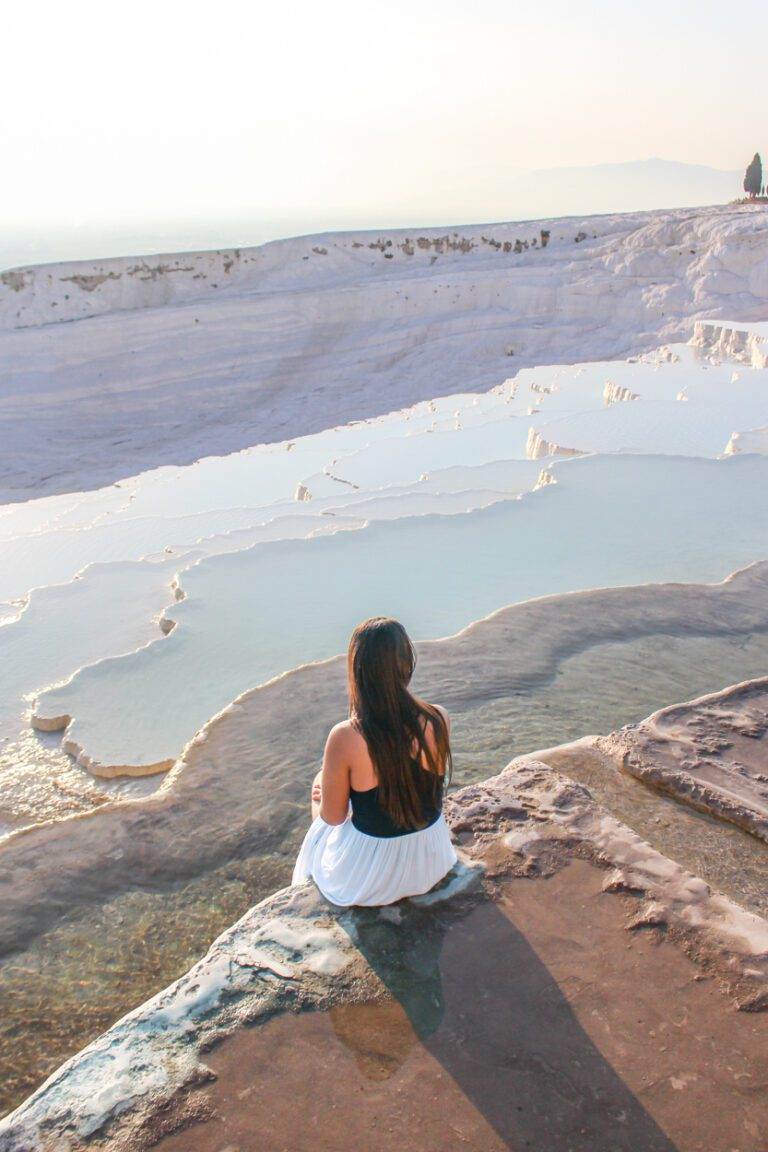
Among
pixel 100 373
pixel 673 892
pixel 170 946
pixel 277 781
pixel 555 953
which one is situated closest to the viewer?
pixel 555 953

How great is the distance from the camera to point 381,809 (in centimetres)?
206

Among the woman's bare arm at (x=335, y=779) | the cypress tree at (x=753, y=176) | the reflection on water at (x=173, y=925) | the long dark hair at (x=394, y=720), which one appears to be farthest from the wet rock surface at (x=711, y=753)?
the cypress tree at (x=753, y=176)

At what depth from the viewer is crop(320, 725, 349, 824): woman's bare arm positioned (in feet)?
6.52

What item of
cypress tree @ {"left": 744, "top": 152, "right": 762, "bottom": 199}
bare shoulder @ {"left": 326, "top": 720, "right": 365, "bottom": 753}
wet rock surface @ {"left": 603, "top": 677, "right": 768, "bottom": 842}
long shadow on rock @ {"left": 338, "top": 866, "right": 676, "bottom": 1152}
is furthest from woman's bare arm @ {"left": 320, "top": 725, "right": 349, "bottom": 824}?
cypress tree @ {"left": 744, "top": 152, "right": 762, "bottom": 199}

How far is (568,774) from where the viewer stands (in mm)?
2859

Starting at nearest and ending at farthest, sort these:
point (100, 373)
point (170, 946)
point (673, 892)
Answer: point (673, 892) → point (170, 946) → point (100, 373)

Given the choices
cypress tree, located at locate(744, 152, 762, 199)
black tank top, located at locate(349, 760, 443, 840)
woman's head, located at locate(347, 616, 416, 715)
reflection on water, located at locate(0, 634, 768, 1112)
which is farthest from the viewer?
cypress tree, located at locate(744, 152, 762, 199)

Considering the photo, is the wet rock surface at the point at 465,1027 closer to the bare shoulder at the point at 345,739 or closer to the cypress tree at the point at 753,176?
the bare shoulder at the point at 345,739

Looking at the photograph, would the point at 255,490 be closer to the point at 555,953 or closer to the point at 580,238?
the point at 555,953

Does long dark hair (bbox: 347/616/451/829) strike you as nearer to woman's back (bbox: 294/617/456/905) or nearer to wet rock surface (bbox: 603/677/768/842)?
woman's back (bbox: 294/617/456/905)

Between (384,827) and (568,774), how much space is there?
3.18 feet

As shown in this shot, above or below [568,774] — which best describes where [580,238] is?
above

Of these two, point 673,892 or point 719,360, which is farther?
point 719,360

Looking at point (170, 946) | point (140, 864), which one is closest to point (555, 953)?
point (170, 946)
